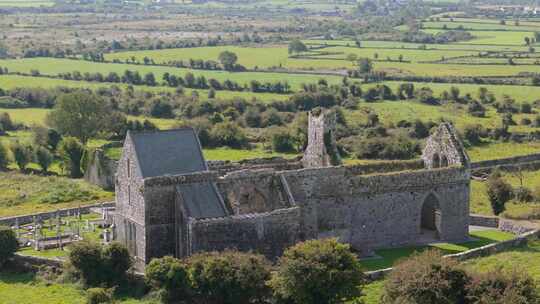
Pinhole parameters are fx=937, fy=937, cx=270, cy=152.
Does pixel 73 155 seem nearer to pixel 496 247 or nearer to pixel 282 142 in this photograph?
pixel 282 142

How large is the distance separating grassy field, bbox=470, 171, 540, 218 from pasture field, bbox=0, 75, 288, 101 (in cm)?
4269

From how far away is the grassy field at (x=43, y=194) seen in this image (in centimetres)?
6019

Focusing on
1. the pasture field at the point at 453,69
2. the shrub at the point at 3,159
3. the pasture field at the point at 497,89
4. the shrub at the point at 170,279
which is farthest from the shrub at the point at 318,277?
the pasture field at the point at 453,69

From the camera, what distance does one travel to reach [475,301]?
3659 centimetres

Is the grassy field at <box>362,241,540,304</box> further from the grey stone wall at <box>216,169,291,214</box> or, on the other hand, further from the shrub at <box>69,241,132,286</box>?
the shrub at <box>69,241,132,286</box>

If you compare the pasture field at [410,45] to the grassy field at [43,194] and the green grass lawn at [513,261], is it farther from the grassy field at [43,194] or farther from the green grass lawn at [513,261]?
the green grass lawn at [513,261]

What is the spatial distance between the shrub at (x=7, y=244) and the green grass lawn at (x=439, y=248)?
16.8 m

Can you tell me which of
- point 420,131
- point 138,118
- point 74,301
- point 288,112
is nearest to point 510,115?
point 420,131

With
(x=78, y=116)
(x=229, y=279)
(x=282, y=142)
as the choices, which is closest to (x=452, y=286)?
(x=229, y=279)

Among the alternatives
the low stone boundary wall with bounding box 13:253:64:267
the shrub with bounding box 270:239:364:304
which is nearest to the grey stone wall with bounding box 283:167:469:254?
the shrub with bounding box 270:239:364:304

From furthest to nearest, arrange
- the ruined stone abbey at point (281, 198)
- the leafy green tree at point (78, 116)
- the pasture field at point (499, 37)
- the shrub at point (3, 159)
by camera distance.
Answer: the pasture field at point (499, 37)
the leafy green tree at point (78, 116)
the shrub at point (3, 159)
the ruined stone abbey at point (281, 198)

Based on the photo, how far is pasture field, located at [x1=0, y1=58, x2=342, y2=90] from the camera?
12454cm

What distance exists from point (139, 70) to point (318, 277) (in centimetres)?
9731

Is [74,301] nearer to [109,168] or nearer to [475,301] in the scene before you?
[475,301]
